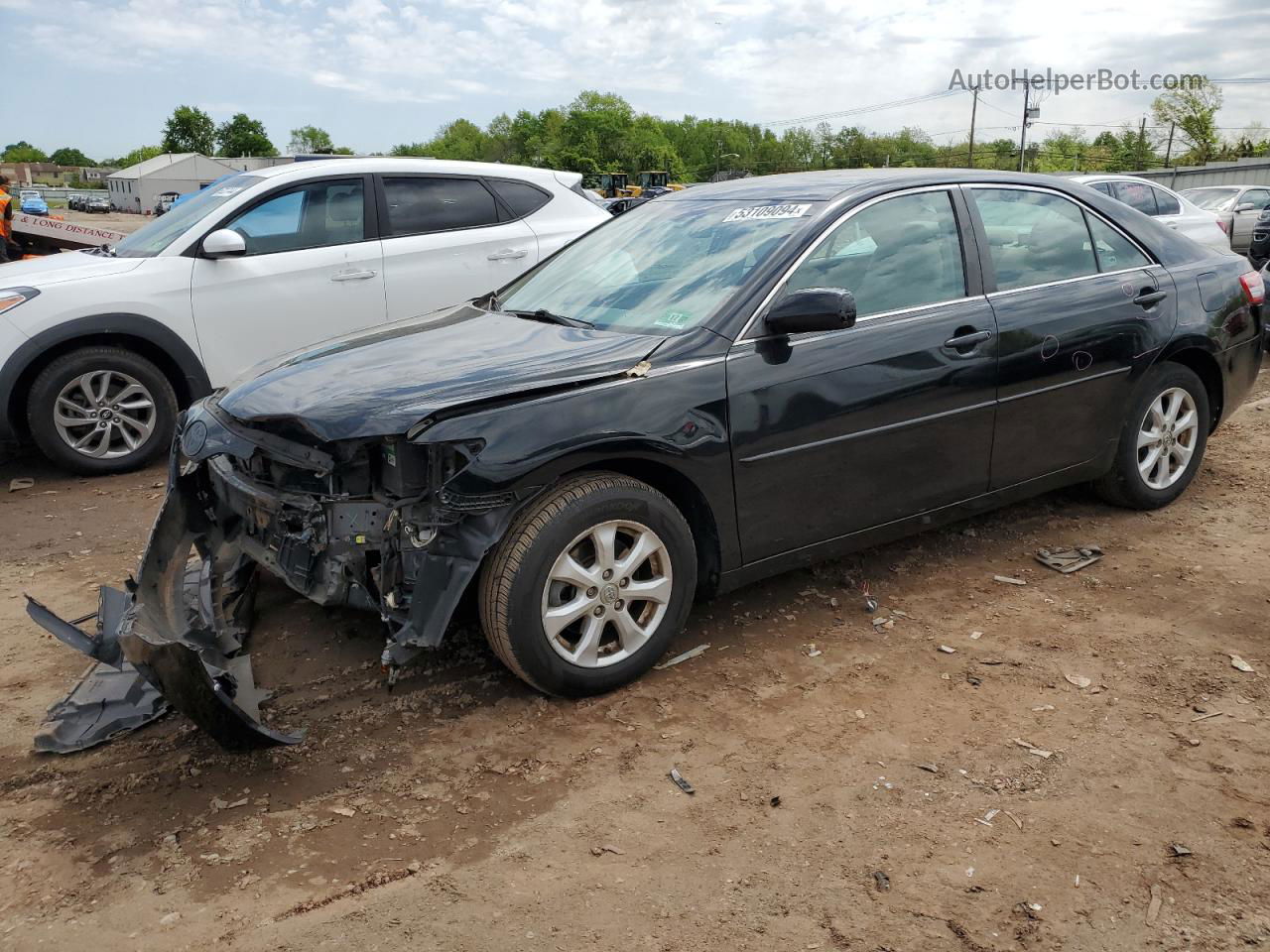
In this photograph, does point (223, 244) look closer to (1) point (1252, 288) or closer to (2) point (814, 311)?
(2) point (814, 311)

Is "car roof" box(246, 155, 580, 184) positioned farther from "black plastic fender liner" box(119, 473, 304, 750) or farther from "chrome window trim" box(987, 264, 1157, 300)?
"chrome window trim" box(987, 264, 1157, 300)

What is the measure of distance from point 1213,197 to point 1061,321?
17384 mm

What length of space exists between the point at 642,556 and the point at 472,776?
90 cm

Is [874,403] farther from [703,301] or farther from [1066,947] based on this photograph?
[1066,947]

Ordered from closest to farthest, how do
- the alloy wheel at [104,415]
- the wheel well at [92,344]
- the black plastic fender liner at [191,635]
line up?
the black plastic fender liner at [191,635] → the wheel well at [92,344] → the alloy wheel at [104,415]

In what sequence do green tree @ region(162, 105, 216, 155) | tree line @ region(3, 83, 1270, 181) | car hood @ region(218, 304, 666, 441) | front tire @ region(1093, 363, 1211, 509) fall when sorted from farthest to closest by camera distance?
green tree @ region(162, 105, 216, 155) < tree line @ region(3, 83, 1270, 181) < front tire @ region(1093, 363, 1211, 509) < car hood @ region(218, 304, 666, 441)

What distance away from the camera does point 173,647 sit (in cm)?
279

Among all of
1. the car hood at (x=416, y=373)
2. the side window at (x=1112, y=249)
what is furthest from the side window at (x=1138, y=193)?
the car hood at (x=416, y=373)

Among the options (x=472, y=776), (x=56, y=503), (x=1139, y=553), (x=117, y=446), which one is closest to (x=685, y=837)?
(x=472, y=776)

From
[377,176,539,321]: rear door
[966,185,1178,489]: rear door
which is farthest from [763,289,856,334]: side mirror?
[377,176,539,321]: rear door

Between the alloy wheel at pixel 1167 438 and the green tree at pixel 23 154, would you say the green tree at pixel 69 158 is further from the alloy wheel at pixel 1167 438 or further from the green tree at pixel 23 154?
the alloy wheel at pixel 1167 438

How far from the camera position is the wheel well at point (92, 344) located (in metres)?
6.07

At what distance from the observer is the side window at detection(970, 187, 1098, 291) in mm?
4391

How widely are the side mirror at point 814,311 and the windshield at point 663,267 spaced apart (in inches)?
9.8
